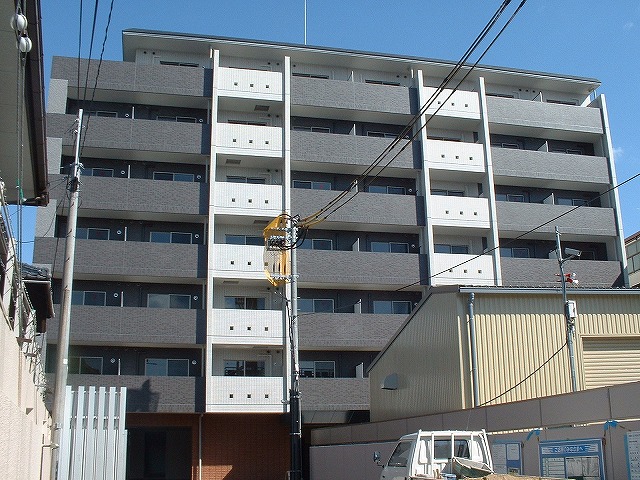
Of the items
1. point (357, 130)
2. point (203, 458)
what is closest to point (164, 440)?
point (203, 458)

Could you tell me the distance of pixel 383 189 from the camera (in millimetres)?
42250

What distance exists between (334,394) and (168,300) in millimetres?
9126

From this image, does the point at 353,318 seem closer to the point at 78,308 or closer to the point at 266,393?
the point at 266,393

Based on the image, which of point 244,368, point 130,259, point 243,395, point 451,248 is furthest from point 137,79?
point 451,248

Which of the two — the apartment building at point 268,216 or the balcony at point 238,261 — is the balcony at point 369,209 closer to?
the apartment building at point 268,216

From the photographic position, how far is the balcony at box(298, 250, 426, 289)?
38312 millimetres

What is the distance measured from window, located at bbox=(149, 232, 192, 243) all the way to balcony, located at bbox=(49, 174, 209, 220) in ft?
3.76

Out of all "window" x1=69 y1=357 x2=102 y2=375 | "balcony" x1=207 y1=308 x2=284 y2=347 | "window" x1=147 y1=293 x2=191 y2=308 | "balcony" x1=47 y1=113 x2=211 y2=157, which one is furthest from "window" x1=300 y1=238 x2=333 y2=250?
"window" x1=69 y1=357 x2=102 y2=375

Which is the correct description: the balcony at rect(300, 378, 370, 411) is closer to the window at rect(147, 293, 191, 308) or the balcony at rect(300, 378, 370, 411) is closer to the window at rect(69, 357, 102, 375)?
the window at rect(147, 293, 191, 308)

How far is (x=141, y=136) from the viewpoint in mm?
38250

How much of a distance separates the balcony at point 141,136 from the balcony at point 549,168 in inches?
617

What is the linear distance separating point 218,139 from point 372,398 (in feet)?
49.4

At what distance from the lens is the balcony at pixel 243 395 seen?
1405 inches

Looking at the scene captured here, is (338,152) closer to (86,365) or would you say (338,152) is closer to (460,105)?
(460,105)
